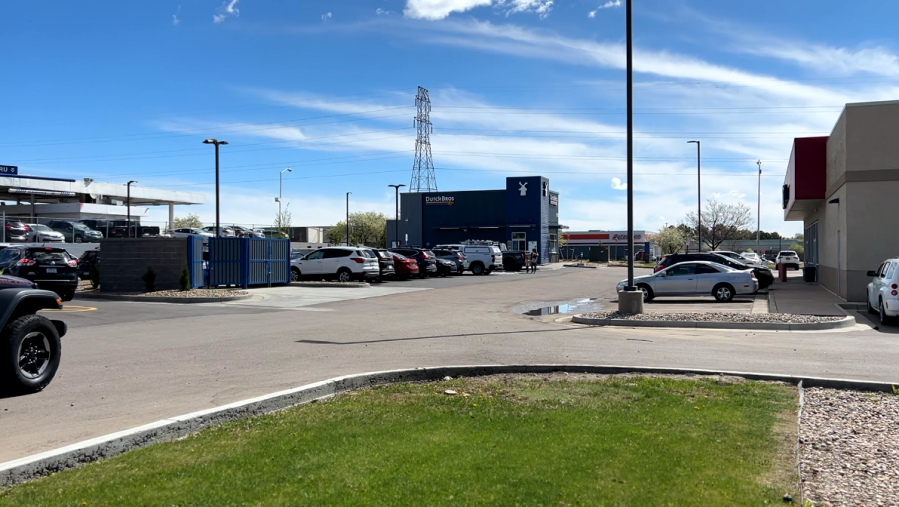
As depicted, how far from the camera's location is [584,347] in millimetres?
12188

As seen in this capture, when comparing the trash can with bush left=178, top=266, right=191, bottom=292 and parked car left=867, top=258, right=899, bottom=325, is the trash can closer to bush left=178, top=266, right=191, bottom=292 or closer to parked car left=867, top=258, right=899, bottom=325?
parked car left=867, top=258, right=899, bottom=325

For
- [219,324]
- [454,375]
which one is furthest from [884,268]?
[219,324]

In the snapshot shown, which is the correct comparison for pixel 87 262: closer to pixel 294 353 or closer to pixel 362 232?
pixel 294 353

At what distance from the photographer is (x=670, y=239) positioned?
98438 millimetres

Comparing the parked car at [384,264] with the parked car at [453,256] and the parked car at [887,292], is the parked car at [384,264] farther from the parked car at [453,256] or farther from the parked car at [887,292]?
the parked car at [887,292]

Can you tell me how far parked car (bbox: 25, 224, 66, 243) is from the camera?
135ft

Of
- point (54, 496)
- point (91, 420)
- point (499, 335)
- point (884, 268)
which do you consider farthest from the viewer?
point (884, 268)

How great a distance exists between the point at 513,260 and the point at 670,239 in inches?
2104

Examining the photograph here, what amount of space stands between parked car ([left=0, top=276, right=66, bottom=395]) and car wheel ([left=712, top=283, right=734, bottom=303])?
19650 millimetres

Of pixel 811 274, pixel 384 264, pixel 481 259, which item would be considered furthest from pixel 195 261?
pixel 811 274

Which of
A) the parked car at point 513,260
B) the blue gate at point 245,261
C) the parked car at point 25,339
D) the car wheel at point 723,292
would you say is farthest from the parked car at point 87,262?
the parked car at point 513,260

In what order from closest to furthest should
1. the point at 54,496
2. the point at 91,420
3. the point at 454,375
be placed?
1. the point at 54,496
2. the point at 91,420
3. the point at 454,375

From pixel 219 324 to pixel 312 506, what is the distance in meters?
12.6

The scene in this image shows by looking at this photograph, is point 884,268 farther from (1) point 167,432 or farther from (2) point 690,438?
(1) point 167,432
